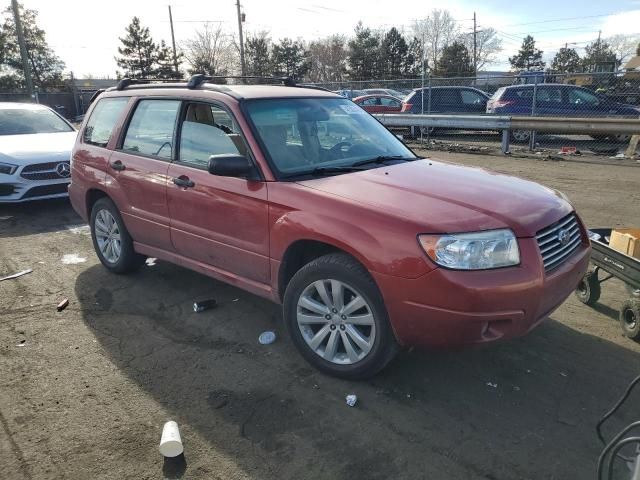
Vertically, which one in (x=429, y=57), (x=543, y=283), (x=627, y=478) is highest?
(x=429, y=57)

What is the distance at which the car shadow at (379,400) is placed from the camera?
2.64 m

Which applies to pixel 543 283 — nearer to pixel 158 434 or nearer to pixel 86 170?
pixel 158 434

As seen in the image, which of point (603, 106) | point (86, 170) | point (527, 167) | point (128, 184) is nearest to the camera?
point (128, 184)

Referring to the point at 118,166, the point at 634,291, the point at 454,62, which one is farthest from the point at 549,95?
the point at 454,62

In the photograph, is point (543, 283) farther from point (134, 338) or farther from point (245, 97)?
point (134, 338)

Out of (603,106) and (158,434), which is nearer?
(158,434)

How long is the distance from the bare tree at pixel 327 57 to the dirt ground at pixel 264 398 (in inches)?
2599

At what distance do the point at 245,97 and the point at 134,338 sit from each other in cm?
201

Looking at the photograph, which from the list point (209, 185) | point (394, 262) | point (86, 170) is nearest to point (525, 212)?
point (394, 262)

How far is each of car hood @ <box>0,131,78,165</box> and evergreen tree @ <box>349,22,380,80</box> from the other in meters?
51.8

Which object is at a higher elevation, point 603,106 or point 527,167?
point 603,106

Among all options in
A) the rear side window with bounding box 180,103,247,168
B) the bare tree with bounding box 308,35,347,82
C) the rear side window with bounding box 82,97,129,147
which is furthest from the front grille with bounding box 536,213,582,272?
the bare tree with bounding box 308,35,347,82

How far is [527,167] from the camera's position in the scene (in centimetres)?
1138

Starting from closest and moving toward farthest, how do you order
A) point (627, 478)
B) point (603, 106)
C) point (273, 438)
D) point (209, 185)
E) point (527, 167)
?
point (627, 478) < point (273, 438) < point (209, 185) < point (527, 167) < point (603, 106)
